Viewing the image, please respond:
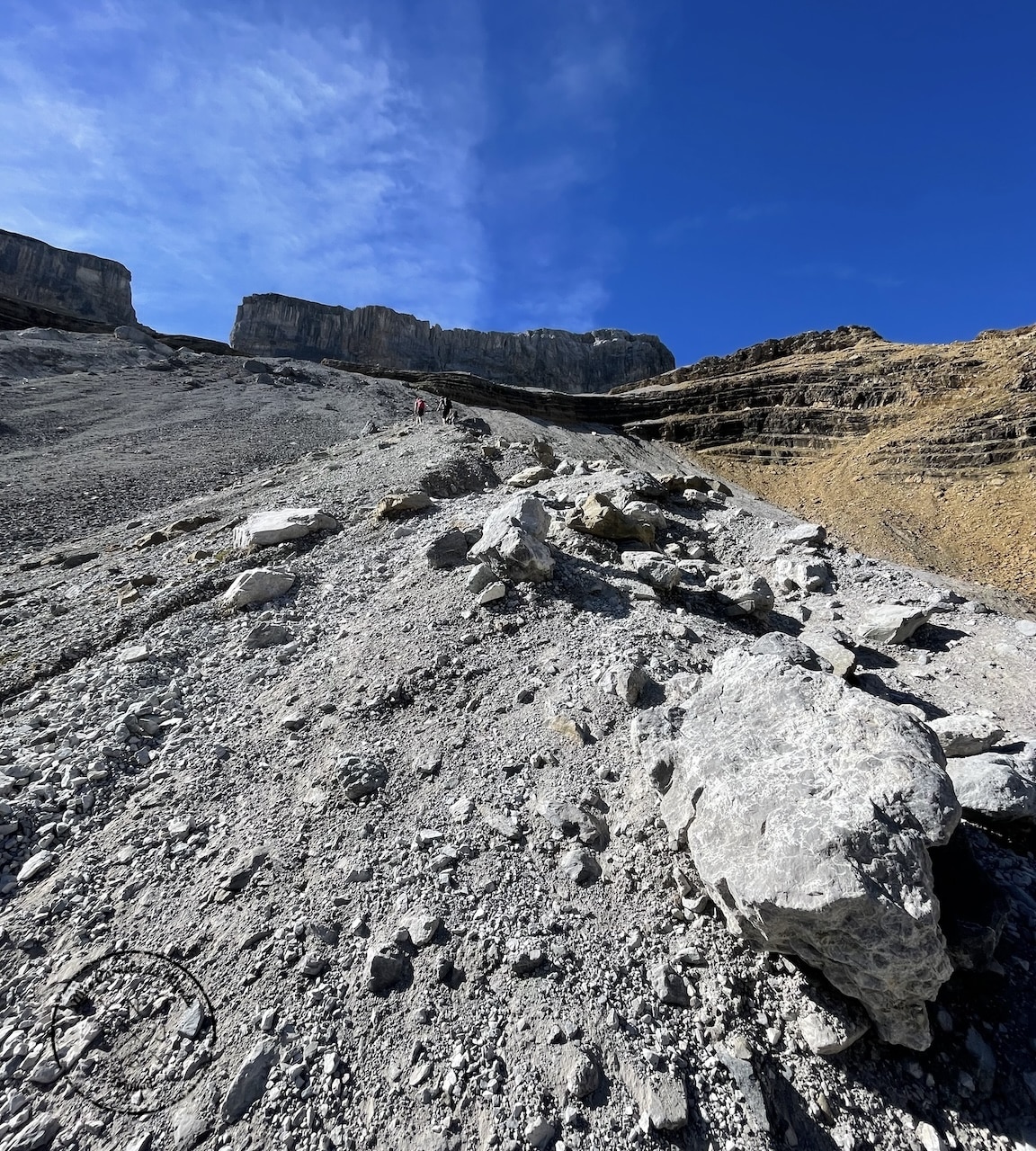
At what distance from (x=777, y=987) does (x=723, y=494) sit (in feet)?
41.1

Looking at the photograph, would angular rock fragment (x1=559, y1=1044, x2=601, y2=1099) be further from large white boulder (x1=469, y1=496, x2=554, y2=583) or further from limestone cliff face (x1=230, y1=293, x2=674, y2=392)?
limestone cliff face (x1=230, y1=293, x2=674, y2=392)

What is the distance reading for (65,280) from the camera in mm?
57219

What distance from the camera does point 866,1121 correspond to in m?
2.59

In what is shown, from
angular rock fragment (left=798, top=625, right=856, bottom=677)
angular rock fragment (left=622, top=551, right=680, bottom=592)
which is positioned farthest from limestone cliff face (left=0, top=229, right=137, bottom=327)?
angular rock fragment (left=798, top=625, right=856, bottom=677)

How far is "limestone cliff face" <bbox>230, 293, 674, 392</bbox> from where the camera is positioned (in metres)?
65.4

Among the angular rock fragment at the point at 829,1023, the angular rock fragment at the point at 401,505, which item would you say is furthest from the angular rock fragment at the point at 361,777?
the angular rock fragment at the point at 401,505

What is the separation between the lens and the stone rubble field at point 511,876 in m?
2.60

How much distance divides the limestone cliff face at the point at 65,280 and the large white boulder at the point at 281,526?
200ft

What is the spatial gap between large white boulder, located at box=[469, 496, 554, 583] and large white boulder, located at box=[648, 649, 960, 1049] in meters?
3.47

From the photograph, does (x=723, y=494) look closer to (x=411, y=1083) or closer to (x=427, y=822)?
(x=427, y=822)

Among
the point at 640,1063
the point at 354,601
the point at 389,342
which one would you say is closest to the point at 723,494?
the point at 354,601

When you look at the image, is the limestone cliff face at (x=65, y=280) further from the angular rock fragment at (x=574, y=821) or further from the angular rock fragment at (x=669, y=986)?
the angular rock fragment at (x=669, y=986)

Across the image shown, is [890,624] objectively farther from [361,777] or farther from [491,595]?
[361,777]

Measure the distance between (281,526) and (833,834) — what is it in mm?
8370
